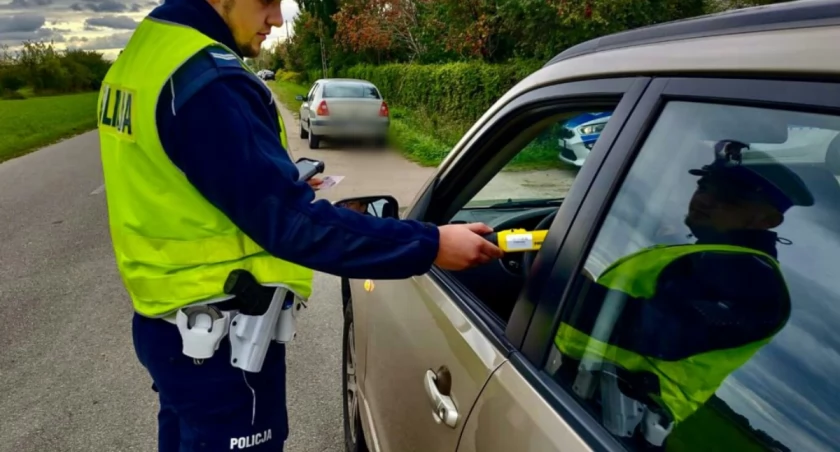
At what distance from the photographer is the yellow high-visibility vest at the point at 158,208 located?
1459mm

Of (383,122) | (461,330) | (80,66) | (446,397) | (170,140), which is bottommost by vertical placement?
(80,66)

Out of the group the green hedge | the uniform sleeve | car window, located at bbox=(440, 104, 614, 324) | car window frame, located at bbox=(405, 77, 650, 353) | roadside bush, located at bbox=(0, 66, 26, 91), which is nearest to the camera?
car window frame, located at bbox=(405, 77, 650, 353)

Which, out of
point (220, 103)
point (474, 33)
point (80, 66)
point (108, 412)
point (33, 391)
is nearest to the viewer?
point (220, 103)

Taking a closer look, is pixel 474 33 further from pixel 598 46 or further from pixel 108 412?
pixel 598 46

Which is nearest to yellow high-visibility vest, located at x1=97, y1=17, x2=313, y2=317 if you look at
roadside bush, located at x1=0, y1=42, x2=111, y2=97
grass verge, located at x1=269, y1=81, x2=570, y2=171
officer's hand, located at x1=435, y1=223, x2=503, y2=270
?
officer's hand, located at x1=435, y1=223, x2=503, y2=270

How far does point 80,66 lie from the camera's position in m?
71.9

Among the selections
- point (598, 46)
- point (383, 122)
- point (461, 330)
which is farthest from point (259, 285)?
point (383, 122)

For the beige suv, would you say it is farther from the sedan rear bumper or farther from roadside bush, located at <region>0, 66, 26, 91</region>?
roadside bush, located at <region>0, 66, 26, 91</region>

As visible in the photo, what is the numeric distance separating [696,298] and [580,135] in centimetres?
71

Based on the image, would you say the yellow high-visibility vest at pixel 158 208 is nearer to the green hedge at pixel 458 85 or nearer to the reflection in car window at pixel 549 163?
the reflection in car window at pixel 549 163

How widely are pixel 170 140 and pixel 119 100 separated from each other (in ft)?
0.82

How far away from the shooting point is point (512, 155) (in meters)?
2.04

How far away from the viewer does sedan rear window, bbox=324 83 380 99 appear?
1572 centimetres

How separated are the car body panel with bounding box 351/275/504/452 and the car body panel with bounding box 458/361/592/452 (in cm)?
4
